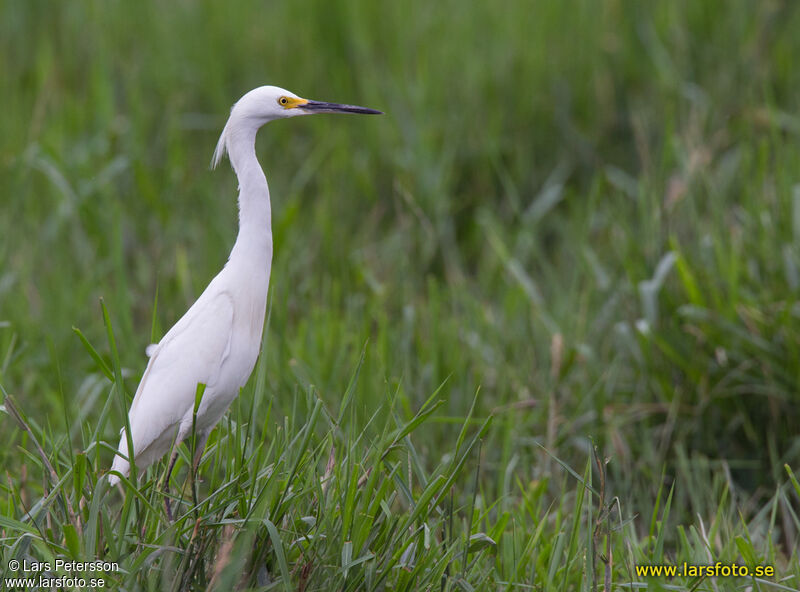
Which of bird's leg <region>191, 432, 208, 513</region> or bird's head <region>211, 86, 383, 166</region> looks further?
bird's head <region>211, 86, 383, 166</region>

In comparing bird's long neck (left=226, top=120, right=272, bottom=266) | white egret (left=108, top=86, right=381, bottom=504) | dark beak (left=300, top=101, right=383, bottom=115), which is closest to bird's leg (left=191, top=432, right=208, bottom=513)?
white egret (left=108, top=86, right=381, bottom=504)

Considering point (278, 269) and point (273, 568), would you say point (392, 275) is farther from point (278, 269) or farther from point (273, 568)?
point (273, 568)

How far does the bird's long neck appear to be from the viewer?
2113 mm

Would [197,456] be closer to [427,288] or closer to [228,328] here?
[228,328]

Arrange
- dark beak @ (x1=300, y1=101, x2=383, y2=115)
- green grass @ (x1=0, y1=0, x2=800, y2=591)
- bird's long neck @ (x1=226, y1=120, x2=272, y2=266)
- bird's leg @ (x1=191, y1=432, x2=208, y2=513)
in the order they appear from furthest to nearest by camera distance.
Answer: dark beak @ (x1=300, y1=101, x2=383, y2=115) < bird's long neck @ (x1=226, y1=120, x2=272, y2=266) < green grass @ (x1=0, y1=0, x2=800, y2=591) < bird's leg @ (x1=191, y1=432, x2=208, y2=513)

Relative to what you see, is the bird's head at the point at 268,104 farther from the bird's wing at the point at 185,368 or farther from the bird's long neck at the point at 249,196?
the bird's wing at the point at 185,368

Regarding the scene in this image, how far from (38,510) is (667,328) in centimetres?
226

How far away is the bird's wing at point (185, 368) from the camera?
6.98 feet

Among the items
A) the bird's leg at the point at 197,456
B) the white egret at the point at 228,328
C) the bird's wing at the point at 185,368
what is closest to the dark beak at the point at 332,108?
the white egret at the point at 228,328

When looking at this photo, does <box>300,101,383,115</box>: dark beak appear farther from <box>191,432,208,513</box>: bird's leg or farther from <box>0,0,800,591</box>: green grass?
<box>191,432,208,513</box>: bird's leg

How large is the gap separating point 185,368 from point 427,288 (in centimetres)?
214

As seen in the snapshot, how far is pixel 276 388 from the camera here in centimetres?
287

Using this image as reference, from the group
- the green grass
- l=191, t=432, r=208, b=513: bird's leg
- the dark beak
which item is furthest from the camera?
the dark beak

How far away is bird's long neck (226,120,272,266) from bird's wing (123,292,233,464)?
129mm
